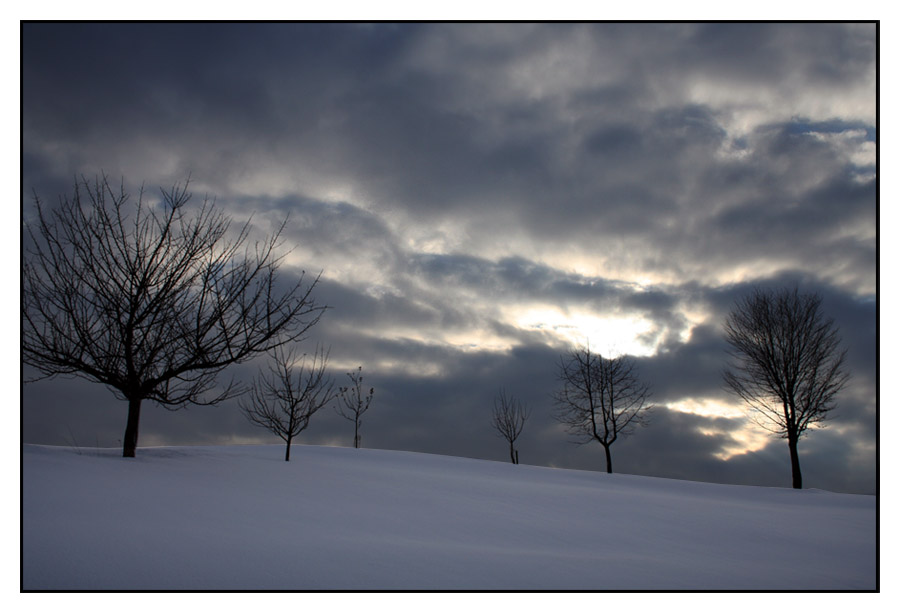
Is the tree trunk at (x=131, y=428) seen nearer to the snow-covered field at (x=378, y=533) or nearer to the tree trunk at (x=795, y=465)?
the snow-covered field at (x=378, y=533)

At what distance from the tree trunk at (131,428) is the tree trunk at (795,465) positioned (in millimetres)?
23088

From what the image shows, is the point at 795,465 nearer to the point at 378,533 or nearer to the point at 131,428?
the point at 378,533

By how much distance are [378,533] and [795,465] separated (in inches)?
834

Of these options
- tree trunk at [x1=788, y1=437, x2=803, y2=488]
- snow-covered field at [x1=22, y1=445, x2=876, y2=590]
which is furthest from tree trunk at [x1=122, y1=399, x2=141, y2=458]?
tree trunk at [x1=788, y1=437, x2=803, y2=488]

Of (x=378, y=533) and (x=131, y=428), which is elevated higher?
(x=131, y=428)

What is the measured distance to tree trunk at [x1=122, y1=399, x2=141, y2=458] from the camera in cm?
1097

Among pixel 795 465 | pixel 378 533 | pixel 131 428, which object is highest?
pixel 131 428

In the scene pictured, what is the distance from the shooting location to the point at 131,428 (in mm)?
11109

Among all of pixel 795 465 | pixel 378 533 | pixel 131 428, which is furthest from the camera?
pixel 795 465

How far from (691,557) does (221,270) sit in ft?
35.3

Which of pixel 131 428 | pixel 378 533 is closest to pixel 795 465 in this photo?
pixel 378 533

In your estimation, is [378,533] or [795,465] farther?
[795,465]

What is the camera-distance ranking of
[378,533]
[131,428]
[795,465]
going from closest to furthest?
[378,533]
[131,428]
[795,465]

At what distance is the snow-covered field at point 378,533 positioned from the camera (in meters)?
4.40
